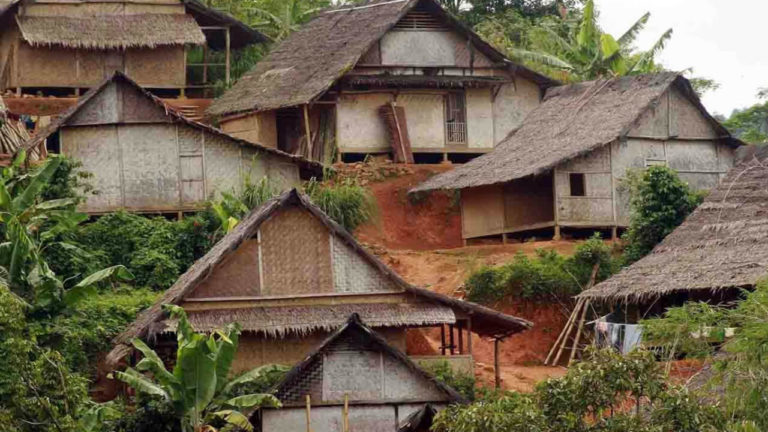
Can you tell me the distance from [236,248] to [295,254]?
0.85m

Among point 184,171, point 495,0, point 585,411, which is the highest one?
point 495,0

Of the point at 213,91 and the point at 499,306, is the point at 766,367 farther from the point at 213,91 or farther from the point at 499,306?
the point at 213,91

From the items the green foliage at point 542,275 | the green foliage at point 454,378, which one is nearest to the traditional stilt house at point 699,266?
the green foliage at point 542,275

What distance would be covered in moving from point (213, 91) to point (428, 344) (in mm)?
13140

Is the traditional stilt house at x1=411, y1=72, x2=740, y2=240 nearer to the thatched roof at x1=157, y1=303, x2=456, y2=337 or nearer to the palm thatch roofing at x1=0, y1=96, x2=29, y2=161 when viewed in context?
the palm thatch roofing at x1=0, y1=96, x2=29, y2=161

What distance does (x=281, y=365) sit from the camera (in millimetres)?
27672

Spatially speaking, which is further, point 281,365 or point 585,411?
point 281,365

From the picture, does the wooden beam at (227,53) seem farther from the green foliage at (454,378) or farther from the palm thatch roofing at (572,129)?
the green foliage at (454,378)

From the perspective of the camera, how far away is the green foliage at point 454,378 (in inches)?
1099

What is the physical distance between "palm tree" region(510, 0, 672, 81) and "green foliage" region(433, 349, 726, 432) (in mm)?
19555

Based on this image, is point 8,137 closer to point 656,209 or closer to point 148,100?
point 148,100

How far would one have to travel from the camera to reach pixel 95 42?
40.6 m

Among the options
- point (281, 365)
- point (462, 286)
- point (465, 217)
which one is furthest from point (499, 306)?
point (281, 365)

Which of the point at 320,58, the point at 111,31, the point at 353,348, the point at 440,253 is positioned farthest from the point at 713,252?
the point at 111,31
